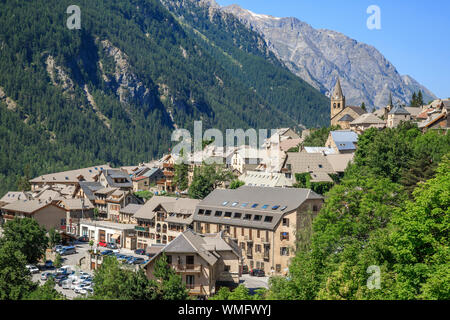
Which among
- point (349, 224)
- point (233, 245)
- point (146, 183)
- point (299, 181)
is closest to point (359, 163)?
point (299, 181)

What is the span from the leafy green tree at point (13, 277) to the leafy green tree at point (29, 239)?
761 inches

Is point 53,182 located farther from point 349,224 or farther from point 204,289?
point 349,224

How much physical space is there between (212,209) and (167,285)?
3824 centimetres

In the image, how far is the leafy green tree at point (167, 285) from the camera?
47562 millimetres

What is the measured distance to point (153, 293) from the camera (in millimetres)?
46969

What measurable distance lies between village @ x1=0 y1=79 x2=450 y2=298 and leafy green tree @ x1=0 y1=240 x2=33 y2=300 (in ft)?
41.7

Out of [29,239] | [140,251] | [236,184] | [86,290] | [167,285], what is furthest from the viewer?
[236,184]

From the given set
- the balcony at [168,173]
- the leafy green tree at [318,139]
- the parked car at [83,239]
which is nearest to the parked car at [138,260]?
the parked car at [83,239]

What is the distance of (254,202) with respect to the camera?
272 feet

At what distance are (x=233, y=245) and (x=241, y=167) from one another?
54436mm

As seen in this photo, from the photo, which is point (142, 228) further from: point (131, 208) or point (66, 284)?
point (66, 284)

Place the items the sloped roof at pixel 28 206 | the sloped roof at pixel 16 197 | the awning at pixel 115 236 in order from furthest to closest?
the sloped roof at pixel 16 197
the sloped roof at pixel 28 206
the awning at pixel 115 236

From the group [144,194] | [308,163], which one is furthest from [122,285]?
[144,194]

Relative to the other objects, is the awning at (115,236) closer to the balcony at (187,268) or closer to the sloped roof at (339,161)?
the balcony at (187,268)
